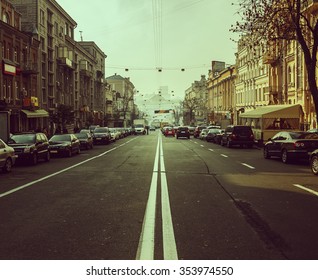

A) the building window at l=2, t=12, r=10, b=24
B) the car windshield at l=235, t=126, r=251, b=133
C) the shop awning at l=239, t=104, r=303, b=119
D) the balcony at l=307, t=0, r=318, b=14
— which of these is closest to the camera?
the shop awning at l=239, t=104, r=303, b=119

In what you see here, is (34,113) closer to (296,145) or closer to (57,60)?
(57,60)

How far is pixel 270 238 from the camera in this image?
255 inches

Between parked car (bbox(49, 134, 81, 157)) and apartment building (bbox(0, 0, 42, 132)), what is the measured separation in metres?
10.2

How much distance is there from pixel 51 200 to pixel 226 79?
264 ft

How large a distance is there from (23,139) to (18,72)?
22.7 meters

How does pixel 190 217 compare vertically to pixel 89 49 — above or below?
below

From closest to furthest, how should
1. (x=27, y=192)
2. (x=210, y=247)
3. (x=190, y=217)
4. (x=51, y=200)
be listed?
(x=210, y=247) < (x=190, y=217) < (x=51, y=200) < (x=27, y=192)

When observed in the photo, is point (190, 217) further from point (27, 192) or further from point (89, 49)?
point (89, 49)

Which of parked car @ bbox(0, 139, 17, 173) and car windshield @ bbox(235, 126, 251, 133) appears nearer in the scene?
parked car @ bbox(0, 139, 17, 173)

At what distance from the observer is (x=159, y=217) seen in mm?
8055

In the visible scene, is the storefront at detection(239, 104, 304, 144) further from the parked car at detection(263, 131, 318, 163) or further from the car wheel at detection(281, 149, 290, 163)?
the car wheel at detection(281, 149, 290, 163)

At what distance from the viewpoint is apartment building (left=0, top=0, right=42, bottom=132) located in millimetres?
38656

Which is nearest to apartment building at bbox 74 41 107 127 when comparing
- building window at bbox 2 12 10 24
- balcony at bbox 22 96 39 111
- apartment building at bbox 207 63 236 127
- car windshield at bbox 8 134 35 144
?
apartment building at bbox 207 63 236 127

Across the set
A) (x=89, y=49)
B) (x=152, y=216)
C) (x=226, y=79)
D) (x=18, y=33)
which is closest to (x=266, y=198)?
(x=152, y=216)
